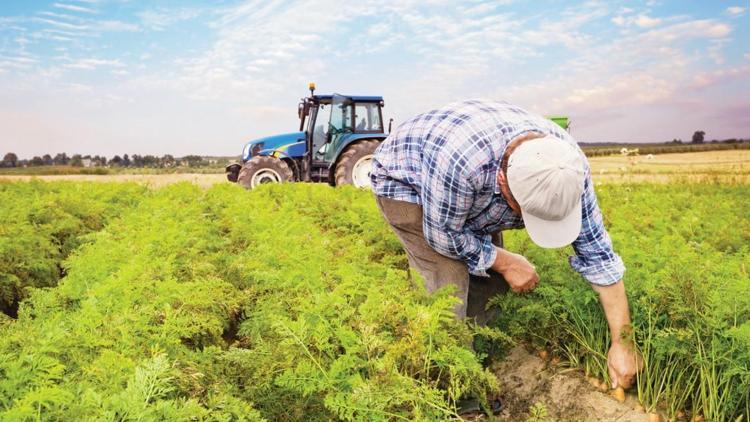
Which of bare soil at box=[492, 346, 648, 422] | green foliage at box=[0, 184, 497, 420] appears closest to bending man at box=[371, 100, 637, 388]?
bare soil at box=[492, 346, 648, 422]

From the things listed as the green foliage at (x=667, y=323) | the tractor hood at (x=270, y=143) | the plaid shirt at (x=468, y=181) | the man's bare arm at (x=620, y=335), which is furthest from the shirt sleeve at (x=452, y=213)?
the tractor hood at (x=270, y=143)

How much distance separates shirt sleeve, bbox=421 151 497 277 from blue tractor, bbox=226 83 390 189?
10708mm

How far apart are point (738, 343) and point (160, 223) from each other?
605cm

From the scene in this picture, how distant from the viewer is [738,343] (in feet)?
11.3

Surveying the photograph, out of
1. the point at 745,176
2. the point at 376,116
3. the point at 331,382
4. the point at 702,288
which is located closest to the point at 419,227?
the point at 331,382

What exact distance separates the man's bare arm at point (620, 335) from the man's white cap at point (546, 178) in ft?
2.26

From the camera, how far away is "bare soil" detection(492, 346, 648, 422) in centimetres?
388

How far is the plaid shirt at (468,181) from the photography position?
139 inches

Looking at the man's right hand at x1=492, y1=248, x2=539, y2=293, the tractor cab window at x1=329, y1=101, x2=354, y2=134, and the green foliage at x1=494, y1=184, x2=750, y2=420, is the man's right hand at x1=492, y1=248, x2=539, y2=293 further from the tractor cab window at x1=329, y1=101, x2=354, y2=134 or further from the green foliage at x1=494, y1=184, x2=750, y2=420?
the tractor cab window at x1=329, y1=101, x2=354, y2=134

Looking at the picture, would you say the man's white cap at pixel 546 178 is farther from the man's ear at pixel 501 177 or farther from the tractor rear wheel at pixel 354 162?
the tractor rear wheel at pixel 354 162

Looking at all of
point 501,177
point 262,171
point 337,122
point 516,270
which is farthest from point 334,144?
point 501,177

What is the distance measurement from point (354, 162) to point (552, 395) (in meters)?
11.0

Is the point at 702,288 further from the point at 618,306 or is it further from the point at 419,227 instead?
the point at 419,227

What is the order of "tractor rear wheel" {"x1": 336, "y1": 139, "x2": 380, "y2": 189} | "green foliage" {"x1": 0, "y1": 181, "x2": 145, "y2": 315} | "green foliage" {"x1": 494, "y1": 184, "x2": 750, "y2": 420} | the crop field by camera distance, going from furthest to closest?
"tractor rear wheel" {"x1": 336, "y1": 139, "x2": 380, "y2": 189} < "green foliage" {"x1": 0, "y1": 181, "x2": 145, "y2": 315} < "green foliage" {"x1": 494, "y1": 184, "x2": 750, "y2": 420} < the crop field
